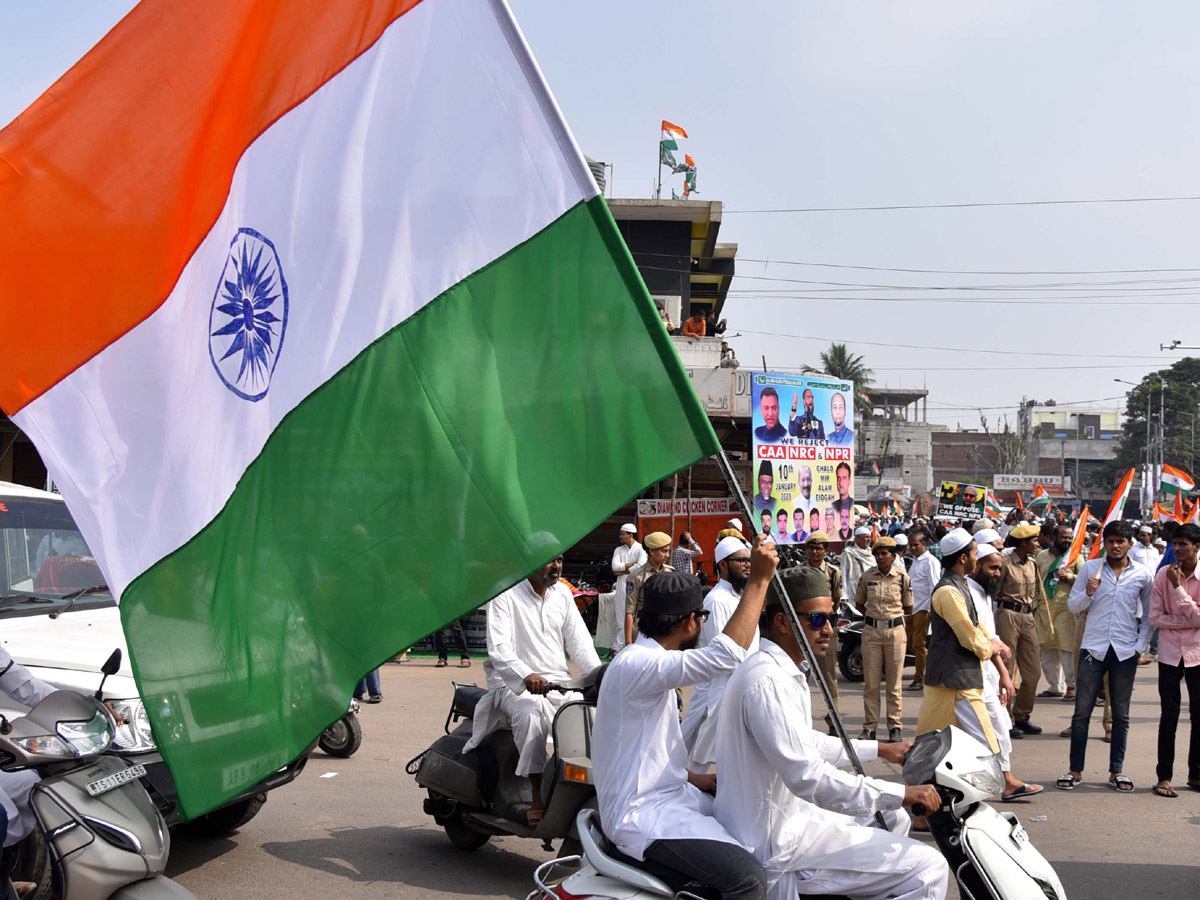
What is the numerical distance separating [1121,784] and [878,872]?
587 cm

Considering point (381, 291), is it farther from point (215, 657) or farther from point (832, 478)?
point (832, 478)

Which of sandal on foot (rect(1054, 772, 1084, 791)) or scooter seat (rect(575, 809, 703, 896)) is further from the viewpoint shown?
sandal on foot (rect(1054, 772, 1084, 791))

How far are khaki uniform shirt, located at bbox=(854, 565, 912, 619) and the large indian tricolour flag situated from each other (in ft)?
26.3

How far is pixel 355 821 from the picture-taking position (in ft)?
24.4

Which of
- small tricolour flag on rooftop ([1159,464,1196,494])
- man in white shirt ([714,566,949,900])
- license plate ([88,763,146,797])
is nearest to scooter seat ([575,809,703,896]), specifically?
man in white shirt ([714,566,949,900])

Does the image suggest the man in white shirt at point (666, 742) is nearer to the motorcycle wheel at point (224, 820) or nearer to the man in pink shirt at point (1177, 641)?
the motorcycle wheel at point (224, 820)

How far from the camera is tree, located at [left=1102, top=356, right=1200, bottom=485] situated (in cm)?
7962

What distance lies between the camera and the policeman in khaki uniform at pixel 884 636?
10711 mm

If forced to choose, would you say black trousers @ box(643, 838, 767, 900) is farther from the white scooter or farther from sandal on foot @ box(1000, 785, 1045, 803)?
sandal on foot @ box(1000, 785, 1045, 803)

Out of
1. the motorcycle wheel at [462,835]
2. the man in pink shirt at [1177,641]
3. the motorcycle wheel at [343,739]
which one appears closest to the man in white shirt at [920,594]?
the man in pink shirt at [1177,641]

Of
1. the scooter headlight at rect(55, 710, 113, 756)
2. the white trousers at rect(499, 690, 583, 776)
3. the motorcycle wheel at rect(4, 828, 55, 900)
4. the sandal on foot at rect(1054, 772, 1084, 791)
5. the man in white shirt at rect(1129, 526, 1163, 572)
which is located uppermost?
the man in white shirt at rect(1129, 526, 1163, 572)

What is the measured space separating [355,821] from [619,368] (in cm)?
501

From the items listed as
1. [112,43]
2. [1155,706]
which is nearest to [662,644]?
[112,43]

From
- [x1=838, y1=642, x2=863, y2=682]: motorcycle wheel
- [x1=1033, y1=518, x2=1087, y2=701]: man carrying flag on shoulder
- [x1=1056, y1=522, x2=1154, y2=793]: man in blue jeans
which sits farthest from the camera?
[x1=838, y1=642, x2=863, y2=682]: motorcycle wheel
